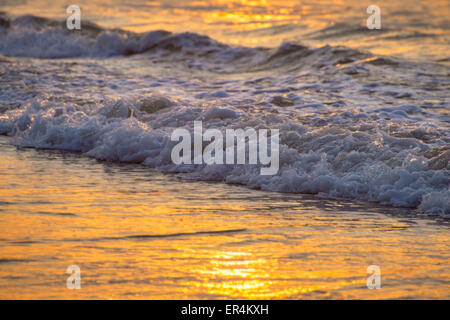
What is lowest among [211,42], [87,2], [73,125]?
[73,125]

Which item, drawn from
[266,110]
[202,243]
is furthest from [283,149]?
[202,243]

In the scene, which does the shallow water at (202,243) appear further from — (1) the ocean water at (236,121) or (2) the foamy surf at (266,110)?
(2) the foamy surf at (266,110)

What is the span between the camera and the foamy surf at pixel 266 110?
756 centimetres

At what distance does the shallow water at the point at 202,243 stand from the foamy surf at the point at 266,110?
0.57 meters

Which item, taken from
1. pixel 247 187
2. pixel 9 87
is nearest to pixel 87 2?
pixel 9 87

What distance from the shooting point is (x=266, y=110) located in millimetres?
10719

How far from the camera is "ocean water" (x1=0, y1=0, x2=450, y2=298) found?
19.8 ft

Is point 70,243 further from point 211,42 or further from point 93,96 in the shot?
point 211,42

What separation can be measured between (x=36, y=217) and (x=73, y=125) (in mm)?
4439

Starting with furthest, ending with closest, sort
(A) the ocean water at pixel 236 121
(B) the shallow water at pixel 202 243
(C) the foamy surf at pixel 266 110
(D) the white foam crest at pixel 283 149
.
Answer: (C) the foamy surf at pixel 266 110, (D) the white foam crest at pixel 283 149, (A) the ocean water at pixel 236 121, (B) the shallow water at pixel 202 243

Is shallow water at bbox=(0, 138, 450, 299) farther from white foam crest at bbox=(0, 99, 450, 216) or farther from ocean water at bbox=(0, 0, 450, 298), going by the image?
white foam crest at bbox=(0, 99, 450, 216)

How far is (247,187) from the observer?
7641 millimetres

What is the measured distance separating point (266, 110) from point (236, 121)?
1.05 m

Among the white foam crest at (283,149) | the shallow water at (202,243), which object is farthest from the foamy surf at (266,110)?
the shallow water at (202,243)
